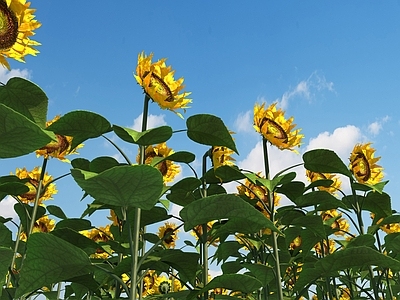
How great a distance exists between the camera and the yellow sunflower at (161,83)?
7.43 ft

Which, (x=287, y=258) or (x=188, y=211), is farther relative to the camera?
(x=287, y=258)

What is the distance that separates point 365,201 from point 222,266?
3.57ft

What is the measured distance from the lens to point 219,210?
1.71 meters

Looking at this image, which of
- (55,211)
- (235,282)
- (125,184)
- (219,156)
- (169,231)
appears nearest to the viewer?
(125,184)

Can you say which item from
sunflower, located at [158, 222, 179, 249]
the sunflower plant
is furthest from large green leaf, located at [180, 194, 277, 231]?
sunflower, located at [158, 222, 179, 249]

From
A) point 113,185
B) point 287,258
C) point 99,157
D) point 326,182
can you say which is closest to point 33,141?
point 113,185

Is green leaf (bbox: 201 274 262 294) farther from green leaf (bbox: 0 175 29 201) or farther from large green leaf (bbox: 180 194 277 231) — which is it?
green leaf (bbox: 0 175 29 201)

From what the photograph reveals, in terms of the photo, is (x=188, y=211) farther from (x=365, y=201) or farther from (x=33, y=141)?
(x=365, y=201)

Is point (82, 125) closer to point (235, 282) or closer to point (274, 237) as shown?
point (235, 282)

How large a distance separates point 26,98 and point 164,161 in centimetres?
166

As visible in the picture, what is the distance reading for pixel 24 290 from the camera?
171 cm

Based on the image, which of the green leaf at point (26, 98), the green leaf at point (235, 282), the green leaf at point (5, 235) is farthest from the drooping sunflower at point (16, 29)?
the green leaf at point (235, 282)

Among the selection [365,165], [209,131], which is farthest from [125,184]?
[365,165]

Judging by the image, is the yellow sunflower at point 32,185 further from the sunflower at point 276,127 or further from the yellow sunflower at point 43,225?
the sunflower at point 276,127
